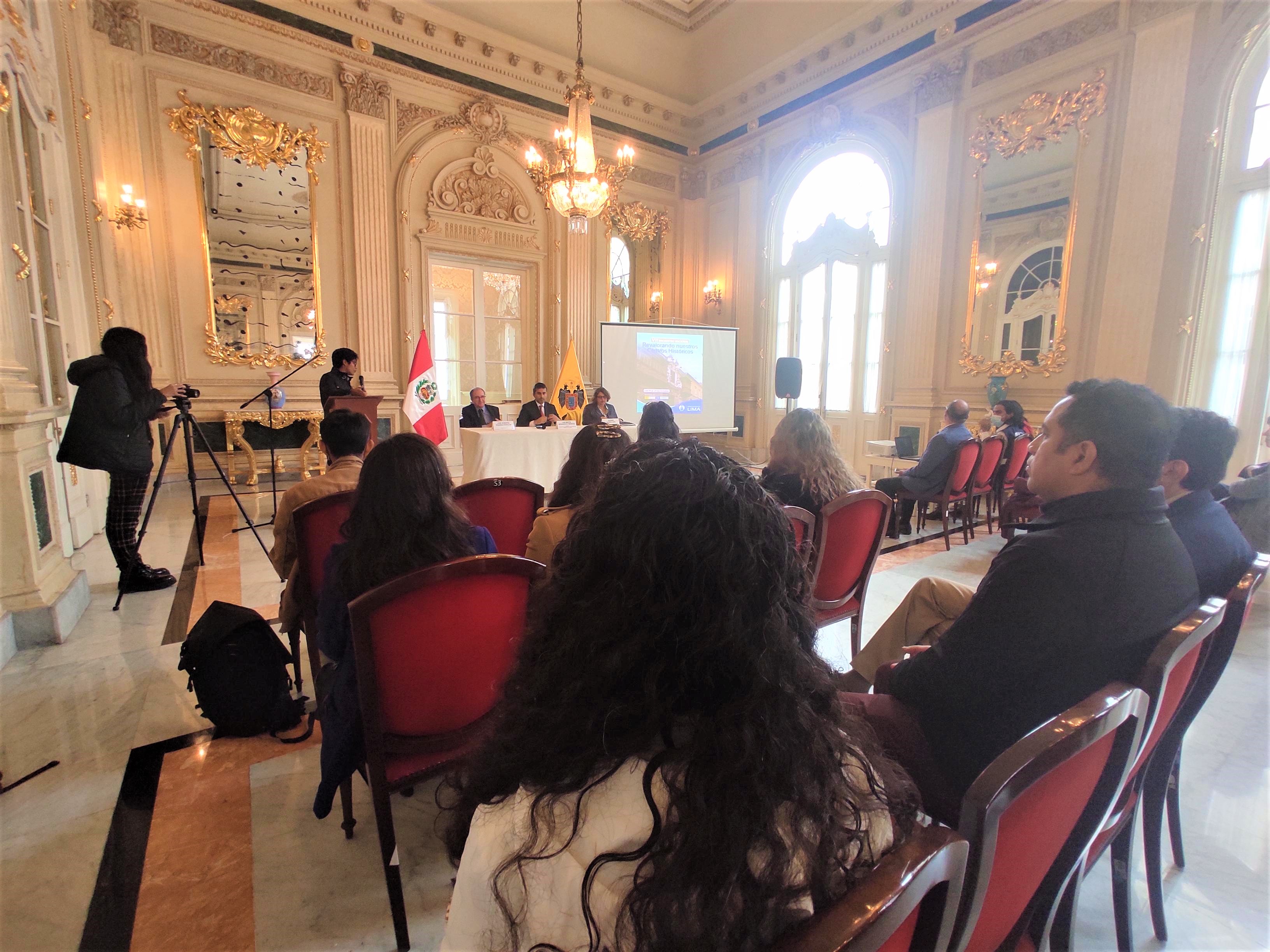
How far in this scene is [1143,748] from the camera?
0.97 metres

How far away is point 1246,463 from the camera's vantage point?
429 cm

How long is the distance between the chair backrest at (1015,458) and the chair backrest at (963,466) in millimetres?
577

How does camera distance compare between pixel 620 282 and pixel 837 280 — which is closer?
pixel 837 280

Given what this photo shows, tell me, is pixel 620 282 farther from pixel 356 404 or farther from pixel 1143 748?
pixel 1143 748

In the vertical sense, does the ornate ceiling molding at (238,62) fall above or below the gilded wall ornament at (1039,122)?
above

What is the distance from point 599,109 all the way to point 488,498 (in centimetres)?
755

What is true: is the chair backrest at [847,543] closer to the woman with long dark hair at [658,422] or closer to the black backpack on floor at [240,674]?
the woman with long dark hair at [658,422]

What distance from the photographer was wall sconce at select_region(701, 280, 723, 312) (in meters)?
8.70

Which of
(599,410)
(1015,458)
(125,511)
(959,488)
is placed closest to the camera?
(125,511)

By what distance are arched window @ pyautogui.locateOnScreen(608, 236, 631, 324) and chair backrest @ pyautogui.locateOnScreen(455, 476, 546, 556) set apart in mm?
6544

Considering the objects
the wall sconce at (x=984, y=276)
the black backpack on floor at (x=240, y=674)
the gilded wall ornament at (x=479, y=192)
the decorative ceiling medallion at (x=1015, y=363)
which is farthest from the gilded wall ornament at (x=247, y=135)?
the decorative ceiling medallion at (x=1015, y=363)

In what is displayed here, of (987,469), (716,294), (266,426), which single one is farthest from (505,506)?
(716,294)

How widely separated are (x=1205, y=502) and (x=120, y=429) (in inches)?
168

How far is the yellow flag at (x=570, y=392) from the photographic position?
6688 millimetres
